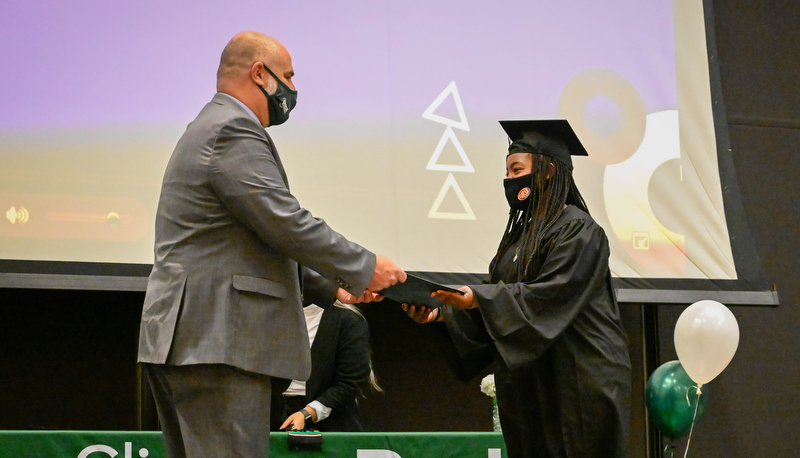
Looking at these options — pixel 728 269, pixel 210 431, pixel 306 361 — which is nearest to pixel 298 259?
pixel 306 361

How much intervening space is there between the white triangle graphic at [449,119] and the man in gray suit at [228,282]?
6.94 ft

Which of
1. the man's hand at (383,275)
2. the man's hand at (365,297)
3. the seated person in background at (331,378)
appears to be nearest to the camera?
the man's hand at (383,275)

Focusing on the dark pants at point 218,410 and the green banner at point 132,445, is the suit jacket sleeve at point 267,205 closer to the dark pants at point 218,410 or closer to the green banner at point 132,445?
the dark pants at point 218,410

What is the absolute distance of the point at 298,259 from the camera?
1.97 metres

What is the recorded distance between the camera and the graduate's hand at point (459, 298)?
7.85 ft

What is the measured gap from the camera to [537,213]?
2.59 m

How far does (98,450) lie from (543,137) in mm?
1846

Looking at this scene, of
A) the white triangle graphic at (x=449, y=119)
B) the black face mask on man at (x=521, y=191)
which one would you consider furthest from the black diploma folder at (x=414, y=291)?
the white triangle graphic at (x=449, y=119)

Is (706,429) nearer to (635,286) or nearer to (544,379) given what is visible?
(635,286)

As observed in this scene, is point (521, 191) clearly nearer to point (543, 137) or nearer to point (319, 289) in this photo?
point (543, 137)

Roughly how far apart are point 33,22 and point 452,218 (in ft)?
7.19

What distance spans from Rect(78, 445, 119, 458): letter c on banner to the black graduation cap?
5.57ft

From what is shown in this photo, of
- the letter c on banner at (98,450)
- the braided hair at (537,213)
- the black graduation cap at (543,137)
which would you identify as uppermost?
the black graduation cap at (543,137)

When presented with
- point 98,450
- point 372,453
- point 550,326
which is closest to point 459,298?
point 550,326
